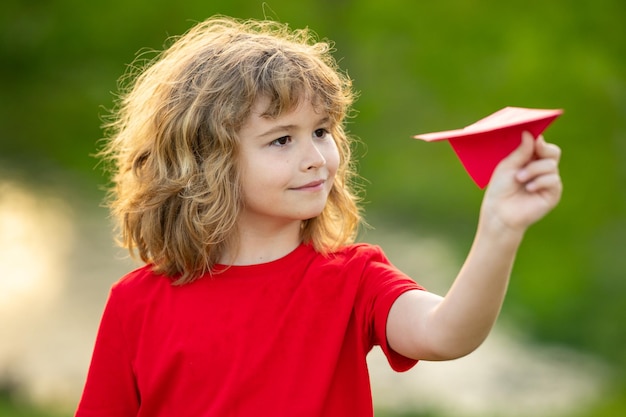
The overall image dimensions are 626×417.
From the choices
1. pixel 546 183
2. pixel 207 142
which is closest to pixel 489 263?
pixel 546 183

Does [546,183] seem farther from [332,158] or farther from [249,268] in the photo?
[249,268]

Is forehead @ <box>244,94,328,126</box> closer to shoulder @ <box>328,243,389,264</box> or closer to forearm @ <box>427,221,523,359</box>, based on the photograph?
shoulder @ <box>328,243,389,264</box>

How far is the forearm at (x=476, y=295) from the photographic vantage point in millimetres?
1814

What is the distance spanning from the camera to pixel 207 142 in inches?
97.3

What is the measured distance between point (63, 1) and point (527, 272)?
3.02 metres

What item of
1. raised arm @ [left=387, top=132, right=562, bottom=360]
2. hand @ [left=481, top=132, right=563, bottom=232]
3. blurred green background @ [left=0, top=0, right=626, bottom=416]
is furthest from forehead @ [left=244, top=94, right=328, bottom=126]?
blurred green background @ [left=0, top=0, right=626, bottom=416]

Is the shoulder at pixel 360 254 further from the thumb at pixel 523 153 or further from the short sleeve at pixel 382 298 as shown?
the thumb at pixel 523 153

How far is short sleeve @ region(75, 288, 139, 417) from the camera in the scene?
94.7 inches

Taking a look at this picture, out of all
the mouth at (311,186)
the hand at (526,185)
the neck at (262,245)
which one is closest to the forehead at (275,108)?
the mouth at (311,186)

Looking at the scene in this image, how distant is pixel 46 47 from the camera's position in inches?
223

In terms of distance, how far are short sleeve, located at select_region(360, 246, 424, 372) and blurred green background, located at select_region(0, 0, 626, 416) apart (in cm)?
316

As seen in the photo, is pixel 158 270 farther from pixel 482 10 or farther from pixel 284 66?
pixel 482 10

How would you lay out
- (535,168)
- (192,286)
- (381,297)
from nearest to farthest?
1. (535,168)
2. (381,297)
3. (192,286)

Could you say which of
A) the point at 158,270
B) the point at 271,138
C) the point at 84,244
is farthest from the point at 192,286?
the point at 84,244
